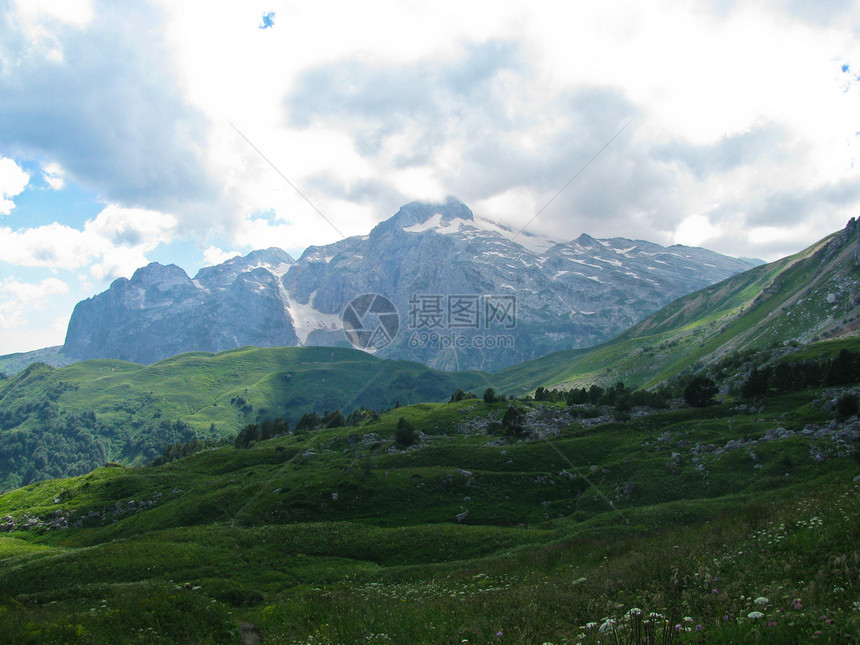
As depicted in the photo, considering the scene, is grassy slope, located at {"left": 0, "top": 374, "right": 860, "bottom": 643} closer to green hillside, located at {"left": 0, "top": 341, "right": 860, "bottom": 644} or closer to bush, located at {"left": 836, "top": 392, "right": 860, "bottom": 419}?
green hillside, located at {"left": 0, "top": 341, "right": 860, "bottom": 644}

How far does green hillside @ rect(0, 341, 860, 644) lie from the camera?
14844 millimetres

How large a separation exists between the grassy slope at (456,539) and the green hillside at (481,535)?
21cm

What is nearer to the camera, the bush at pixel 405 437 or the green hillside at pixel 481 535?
the green hillside at pixel 481 535

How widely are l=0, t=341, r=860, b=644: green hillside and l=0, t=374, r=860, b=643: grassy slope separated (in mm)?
208

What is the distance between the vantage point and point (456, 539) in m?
47.2

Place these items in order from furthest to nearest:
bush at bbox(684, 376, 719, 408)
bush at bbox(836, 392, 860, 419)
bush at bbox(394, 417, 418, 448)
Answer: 1. bush at bbox(394, 417, 418, 448)
2. bush at bbox(684, 376, 719, 408)
3. bush at bbox(836, 392, 860, 419)

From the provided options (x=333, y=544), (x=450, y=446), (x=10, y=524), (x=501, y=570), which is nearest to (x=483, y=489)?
(x=450, y=446)

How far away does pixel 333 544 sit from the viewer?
4947cm

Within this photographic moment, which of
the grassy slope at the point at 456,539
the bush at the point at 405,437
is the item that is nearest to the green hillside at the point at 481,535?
the grassy slope at the point at 456,539

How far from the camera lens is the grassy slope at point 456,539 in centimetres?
1558

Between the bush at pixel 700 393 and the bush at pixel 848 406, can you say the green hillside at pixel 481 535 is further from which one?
the bush at pixel 700 393

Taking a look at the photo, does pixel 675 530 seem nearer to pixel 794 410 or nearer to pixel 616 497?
pixel 616 497

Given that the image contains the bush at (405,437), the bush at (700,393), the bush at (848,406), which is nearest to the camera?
the bush at (848,406)

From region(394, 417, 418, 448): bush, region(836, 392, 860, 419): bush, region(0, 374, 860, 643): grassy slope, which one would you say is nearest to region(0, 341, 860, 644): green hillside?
region(0, 374, 860, 643): grassy slope
